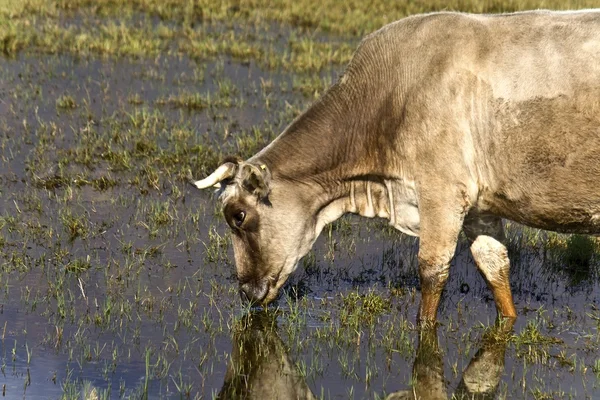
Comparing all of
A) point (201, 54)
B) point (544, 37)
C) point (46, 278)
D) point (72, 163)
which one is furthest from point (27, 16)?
point (544, 37)

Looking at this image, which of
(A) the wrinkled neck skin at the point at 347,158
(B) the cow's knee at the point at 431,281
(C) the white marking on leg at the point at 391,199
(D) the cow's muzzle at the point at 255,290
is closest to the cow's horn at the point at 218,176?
(A) the wrinkled neck skin at the point at 347,158

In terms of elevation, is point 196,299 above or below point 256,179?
below

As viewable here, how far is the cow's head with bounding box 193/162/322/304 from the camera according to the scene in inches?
311

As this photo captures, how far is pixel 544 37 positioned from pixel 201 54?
9553mm

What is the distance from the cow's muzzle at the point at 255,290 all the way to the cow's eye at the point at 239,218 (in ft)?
1.52

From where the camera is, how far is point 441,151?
7410 mm

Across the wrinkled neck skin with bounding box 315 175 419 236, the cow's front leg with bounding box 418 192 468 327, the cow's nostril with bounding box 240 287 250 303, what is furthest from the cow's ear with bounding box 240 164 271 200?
the cow's front leg with bounding box 418 192 468 327

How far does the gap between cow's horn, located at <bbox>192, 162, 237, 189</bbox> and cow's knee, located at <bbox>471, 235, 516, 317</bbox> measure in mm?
1923

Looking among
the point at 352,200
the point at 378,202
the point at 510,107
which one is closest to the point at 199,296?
the point at 352,200

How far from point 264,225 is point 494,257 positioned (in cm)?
170

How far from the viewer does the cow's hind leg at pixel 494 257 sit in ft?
26.8

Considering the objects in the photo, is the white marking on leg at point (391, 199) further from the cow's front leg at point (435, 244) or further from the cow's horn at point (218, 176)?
the cow's horn at point (218, 176)

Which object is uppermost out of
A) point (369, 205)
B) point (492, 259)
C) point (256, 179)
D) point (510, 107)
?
point (510, 107)

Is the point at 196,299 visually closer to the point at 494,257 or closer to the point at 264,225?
the point at 264,225
